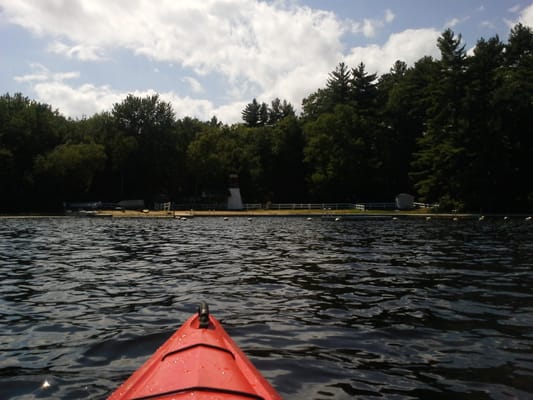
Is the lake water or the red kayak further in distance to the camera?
the lake water

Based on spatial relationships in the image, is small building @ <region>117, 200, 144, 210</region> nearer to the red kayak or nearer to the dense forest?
the dense forest

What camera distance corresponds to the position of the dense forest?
201 ft

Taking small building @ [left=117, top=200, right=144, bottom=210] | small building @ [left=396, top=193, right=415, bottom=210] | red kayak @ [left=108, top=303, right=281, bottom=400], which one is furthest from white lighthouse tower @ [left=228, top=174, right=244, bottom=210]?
red kayak @ [left=108, top=303, right=281, bottom=400]

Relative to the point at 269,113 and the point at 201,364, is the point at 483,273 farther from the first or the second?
the point at 269,113

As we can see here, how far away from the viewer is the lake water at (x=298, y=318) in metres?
6.65

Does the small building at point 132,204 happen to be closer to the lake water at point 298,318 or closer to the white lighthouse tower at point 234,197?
the white lighthouse tower at point 234,197

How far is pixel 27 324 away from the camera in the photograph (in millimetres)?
9531

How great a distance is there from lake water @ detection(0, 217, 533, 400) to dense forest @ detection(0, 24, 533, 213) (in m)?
44.3

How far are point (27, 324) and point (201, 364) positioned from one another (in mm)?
6015

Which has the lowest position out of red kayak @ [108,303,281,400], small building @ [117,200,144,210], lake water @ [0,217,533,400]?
lake water @ [0,217,533,400]

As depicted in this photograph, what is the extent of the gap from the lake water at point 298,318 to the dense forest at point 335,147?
4432 centimetres

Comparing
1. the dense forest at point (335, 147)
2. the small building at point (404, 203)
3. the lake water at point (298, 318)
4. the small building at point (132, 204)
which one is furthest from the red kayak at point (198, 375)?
the small building at point (132, 204)

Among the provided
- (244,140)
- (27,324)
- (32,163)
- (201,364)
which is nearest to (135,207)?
(32,163)

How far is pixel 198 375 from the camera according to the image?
183 inches
